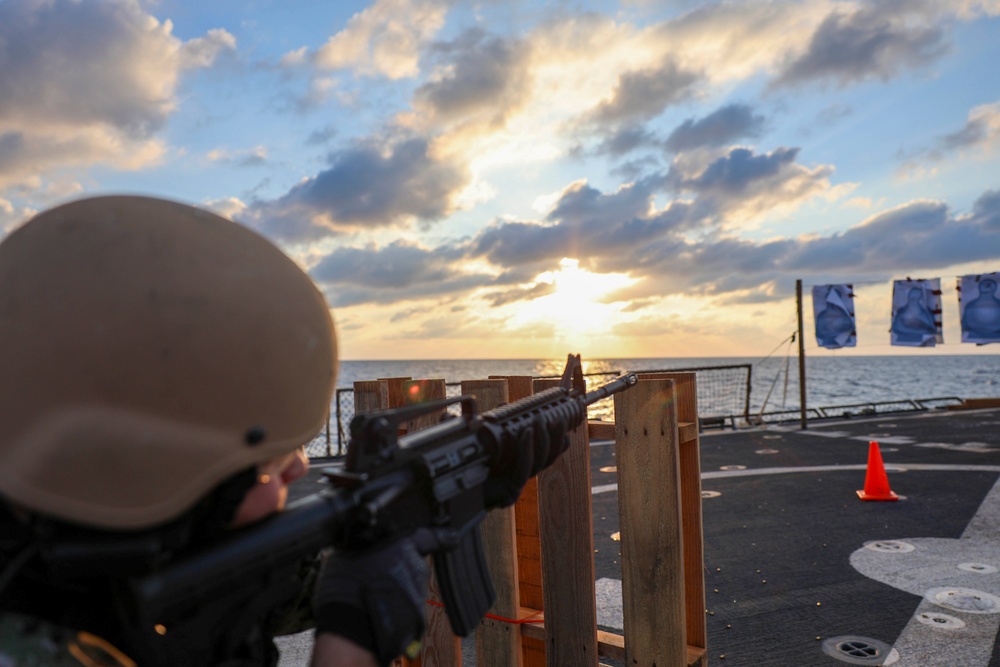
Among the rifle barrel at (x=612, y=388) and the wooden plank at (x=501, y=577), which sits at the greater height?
the rifle barrel at (x=612, y=388)

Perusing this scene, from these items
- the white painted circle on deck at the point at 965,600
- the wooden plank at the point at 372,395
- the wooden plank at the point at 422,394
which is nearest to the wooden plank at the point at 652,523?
the wooden plank at the point at 422,394

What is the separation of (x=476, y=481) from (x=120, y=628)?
1080 millimetres

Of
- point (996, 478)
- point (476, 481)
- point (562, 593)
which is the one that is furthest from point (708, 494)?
point (476, 481)

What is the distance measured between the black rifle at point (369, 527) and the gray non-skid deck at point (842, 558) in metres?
3.16

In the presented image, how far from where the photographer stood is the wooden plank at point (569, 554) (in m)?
3.17

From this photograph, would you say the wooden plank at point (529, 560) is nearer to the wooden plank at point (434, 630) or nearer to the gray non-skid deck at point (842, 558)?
the wooden plank at point (434, 630)

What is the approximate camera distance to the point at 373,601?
153 centimetres

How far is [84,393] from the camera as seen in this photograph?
1.21m

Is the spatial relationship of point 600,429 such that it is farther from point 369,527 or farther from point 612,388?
point 369,527

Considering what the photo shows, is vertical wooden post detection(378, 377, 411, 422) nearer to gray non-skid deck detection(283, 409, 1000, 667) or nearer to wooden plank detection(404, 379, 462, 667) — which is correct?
wooden plank detection(404, 379, 462, 667)

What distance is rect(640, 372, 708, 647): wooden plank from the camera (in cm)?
319

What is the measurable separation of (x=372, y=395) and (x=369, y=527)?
2206mm

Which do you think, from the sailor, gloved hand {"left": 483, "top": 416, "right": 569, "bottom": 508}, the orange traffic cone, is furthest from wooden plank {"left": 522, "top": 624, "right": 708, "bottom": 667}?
the orange traffic cone

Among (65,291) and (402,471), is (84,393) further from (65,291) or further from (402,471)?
(402,471)
